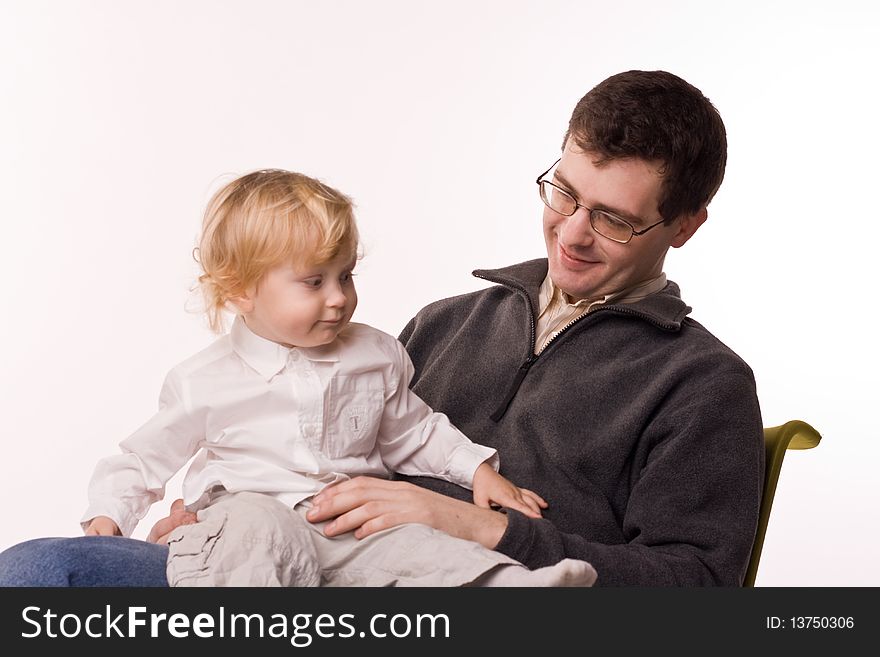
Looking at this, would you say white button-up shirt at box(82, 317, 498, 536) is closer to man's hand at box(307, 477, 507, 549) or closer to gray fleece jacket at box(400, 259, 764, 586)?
man's hand at box(307, 477, 507, 549)

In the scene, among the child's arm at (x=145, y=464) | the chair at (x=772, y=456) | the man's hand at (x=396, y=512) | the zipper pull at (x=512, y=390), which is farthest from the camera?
the zipper pull at (x=512, y=390)

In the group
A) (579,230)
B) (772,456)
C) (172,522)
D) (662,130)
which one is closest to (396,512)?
(172,522)

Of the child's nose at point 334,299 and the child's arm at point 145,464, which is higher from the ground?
the child's nose at point 334,299

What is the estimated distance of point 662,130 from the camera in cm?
234

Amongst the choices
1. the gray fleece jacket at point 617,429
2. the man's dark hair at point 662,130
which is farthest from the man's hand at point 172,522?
the man's dark hair at point 662,130

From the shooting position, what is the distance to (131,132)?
15.6 feet

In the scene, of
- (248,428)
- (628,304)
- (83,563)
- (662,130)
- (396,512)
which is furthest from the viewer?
(628,304)

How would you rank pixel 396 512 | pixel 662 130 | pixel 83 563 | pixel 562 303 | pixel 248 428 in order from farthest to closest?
1. pixel 562 303
2. pixel 662 130
3. pixel 248 428
4. pixel 396 512
5. pixel 83 563

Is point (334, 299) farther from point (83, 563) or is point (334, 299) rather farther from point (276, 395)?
point (83, 563)

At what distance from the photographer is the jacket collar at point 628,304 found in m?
2.39

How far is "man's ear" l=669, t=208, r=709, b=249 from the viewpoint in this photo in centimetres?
249

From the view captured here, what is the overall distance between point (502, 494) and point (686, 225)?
725 mm

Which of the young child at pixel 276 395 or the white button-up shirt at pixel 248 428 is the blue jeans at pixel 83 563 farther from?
the white button-up shirt at pixel 248 428

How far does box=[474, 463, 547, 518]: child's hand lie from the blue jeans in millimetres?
610
